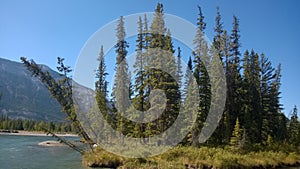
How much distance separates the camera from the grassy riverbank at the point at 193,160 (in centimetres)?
2414

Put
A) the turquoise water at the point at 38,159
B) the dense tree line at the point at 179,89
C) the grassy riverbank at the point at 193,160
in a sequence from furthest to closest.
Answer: the dense tree line at the point at 179,89, the turquoise water at the point at 38,159, the grassy riverbank at the point at 193,160

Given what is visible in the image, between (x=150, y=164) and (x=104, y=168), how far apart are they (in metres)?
4.19

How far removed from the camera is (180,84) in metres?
38.0

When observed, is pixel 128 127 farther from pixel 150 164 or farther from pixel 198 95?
pixel 150 164

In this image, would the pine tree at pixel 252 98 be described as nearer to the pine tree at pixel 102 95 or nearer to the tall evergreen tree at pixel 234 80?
the tall evergreen tree at pixel 234 80

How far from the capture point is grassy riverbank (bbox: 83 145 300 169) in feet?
79.2

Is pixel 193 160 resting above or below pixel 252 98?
below

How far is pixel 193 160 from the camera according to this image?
2550cm

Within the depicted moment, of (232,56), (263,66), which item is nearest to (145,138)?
(232,56)

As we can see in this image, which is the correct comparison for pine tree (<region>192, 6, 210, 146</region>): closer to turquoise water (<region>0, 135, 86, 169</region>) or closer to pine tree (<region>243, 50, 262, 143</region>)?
pine tree (<region>243, 50, 262, 143</region>)

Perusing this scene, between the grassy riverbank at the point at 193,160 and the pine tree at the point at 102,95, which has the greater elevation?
the pine tree at the point at 102,95

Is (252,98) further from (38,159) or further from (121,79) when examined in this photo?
(38,159)

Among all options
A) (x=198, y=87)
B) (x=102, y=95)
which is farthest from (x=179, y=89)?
(x=102, y=95)

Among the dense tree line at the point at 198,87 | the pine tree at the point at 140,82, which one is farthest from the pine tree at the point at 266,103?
the pine tree at the point at 140,82
